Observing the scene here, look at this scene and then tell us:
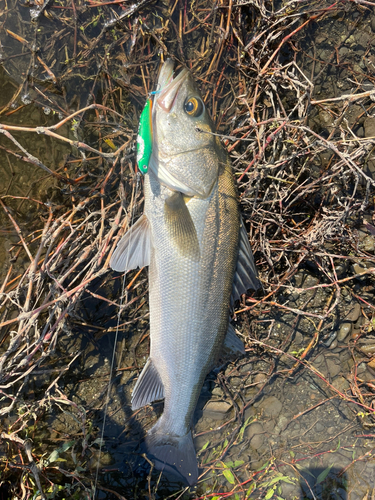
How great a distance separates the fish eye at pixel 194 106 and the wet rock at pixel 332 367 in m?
2.92

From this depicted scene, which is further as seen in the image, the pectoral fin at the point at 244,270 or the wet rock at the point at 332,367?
the wet rock at the point at 332,367

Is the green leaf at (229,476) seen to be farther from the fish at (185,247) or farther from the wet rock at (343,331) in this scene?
the wet rock at (343,331)

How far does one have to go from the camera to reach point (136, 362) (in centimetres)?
319

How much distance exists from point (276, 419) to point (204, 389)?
2.96 ft

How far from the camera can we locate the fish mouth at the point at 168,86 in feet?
7.18

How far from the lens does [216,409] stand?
3266 mm

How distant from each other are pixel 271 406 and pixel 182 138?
9.73 feet

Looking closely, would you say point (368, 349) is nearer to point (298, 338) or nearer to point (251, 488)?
point (298, 338)

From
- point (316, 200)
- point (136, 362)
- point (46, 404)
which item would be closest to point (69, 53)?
point (316, 200)

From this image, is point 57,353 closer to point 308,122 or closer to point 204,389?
point 204,389

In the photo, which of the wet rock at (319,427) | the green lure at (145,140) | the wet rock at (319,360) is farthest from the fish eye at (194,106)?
the wet rock at (319,427)

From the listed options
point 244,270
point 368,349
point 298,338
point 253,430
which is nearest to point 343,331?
point 368,349

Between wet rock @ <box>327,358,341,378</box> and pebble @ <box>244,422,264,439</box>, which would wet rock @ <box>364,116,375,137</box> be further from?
pebble @ <box>244,422,264,439</box>

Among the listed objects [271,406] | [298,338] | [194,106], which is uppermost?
[194,106]
